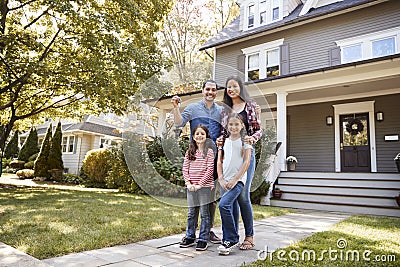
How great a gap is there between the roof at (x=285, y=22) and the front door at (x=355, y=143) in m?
3.10

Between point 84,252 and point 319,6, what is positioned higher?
point 319,6

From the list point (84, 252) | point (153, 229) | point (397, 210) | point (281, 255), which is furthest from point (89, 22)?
point (397, 210)

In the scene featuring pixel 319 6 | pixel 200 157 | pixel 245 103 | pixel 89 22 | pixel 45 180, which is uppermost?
pixel 319 6

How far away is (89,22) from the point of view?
727 cm

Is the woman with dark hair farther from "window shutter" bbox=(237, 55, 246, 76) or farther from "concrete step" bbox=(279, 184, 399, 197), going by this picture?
"window shutter" bbox=(237, 55, 246, 76)

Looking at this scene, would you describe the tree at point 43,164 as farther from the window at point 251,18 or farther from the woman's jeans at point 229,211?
the woman's jeans at point 229,211

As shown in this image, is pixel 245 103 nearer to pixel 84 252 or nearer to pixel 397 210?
pixel 84 252

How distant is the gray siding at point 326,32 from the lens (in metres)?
8.29

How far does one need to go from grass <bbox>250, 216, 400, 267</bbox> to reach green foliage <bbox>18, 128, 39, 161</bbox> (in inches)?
701

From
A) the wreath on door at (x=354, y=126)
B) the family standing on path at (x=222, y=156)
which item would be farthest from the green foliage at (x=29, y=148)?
the family standing on path at (x=222, y=156)

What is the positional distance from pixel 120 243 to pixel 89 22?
6.14 m

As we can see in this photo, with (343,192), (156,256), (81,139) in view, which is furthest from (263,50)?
(81,139)

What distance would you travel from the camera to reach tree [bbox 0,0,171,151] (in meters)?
6.96

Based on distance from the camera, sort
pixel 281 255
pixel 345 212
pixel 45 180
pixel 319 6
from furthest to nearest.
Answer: pixel 45 180 < pixel 319 6 < pixel 345 212 < pixel 281 255
